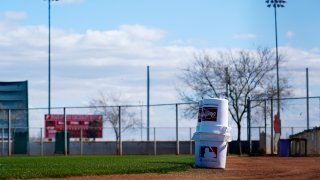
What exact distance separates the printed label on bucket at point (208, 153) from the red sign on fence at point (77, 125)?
120ft

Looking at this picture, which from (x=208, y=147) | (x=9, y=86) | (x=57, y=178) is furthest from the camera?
(x=9, y=86)

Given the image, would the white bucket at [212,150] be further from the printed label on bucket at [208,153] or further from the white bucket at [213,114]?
the white bucket at [213,114]

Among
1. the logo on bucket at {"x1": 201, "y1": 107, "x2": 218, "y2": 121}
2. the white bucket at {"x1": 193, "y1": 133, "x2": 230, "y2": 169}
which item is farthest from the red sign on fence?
the logo on bucket at {"x1": 201, "y1": 107, "x2": 218, "y2": 121}

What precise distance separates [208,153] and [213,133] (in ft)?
2.05

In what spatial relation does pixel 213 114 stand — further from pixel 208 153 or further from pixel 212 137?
pixel 208 153

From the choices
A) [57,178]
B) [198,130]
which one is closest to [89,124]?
[198,130]

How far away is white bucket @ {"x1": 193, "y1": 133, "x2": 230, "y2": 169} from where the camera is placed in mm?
20562

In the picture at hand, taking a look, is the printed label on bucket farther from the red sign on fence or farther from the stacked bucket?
the red sign on fence

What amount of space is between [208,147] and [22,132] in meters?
29.8

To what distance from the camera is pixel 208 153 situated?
67.7 ft

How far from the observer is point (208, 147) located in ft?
67.8

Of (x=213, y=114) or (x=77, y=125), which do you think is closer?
(x=213, y=114)

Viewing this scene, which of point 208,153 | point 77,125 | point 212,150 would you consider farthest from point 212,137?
point 77,125

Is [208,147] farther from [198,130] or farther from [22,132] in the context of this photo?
[22,132]
